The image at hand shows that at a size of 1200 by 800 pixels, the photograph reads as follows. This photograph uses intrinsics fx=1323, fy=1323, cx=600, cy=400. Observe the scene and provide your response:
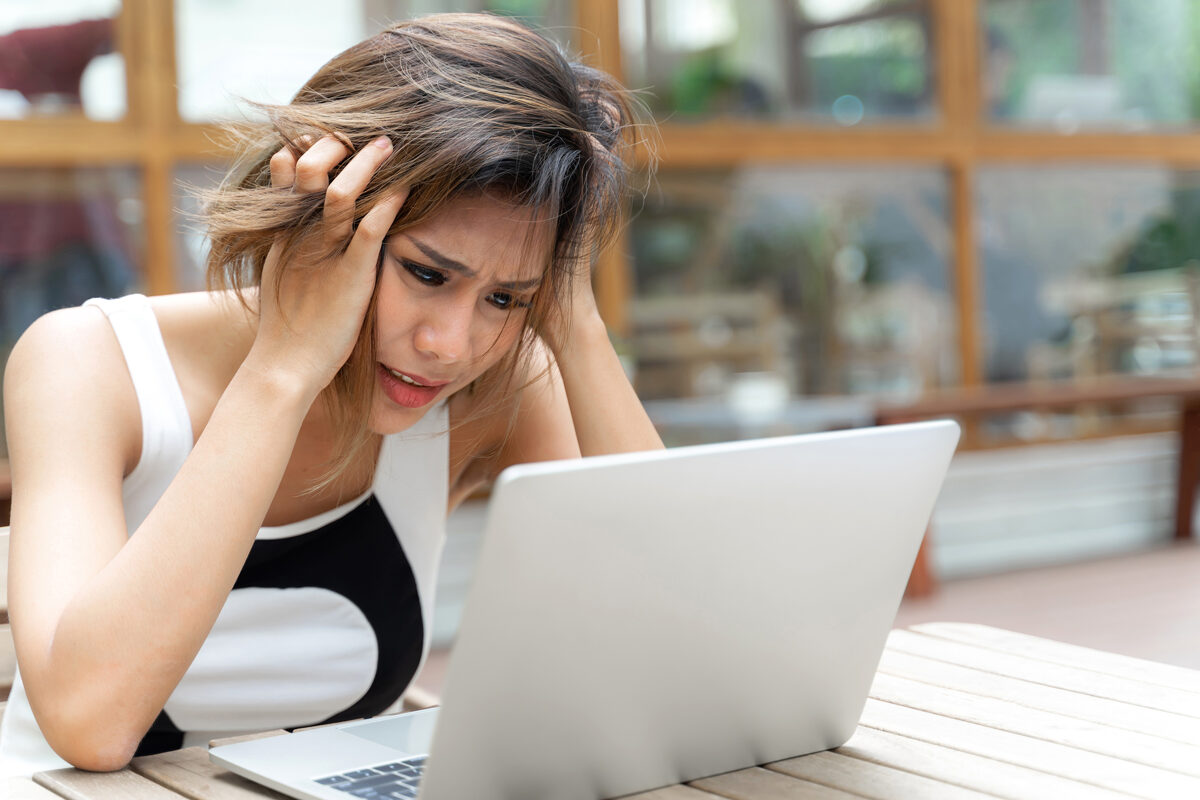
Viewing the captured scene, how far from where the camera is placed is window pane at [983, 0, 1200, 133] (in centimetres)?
490

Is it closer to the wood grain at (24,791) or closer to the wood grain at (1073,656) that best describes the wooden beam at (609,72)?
the wood grain at (1073,656)

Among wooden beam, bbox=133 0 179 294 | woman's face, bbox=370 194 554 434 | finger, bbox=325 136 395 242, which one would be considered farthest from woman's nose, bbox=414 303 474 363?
wooden beam, bbox=133 0 179 294

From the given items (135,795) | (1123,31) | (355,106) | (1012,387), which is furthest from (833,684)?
(1123,31)

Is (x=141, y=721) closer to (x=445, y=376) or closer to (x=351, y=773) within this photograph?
(x=351, y=773)

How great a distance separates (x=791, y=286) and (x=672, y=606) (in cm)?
398

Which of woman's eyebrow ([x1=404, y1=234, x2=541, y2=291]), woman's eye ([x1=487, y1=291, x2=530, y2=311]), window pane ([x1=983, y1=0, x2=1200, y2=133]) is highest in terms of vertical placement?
window pane ([x1=983, y1=0, x2=1200, y2=133])

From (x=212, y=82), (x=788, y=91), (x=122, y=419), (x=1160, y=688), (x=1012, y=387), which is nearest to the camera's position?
(x=1160, y=688)

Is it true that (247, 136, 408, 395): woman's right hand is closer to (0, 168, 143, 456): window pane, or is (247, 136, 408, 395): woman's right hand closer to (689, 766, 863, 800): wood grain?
(689, 766, 863, 800): wood grain

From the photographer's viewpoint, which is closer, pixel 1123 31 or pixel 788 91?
pixel 788 91

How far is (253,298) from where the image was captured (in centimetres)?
126

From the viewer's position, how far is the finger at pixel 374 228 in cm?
107

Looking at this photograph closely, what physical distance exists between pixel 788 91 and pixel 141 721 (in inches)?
156

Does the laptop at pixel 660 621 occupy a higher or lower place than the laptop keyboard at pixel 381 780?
higher

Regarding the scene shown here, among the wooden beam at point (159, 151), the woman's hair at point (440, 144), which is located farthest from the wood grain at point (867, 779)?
the wooden beam at point (159, 151)
